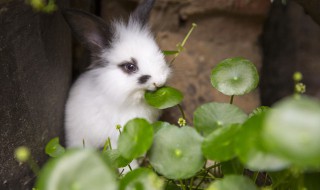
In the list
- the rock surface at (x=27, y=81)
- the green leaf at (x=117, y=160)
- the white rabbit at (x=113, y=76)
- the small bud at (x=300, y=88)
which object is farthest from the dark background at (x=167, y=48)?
the small bud at (x=300, y=88)

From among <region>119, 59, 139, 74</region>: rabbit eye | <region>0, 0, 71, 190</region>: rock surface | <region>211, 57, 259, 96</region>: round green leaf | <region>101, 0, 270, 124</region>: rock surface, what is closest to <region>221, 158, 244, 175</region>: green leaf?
<region>211, 57, 259, 96</region>: round green leaf

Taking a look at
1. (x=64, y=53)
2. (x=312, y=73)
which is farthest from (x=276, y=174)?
(x=312, y=73)

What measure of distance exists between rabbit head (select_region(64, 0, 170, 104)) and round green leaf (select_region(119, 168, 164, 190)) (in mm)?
612

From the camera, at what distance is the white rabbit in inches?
70.4

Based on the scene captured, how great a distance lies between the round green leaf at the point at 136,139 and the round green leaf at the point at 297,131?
16.9 inches

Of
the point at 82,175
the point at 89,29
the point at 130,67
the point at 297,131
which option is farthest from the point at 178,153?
the point at 89,29

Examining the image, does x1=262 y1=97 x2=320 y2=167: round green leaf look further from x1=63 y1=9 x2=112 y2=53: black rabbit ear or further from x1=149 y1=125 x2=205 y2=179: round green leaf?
x1=63 y1=9 x2=112 y2=53: black rabbit ear

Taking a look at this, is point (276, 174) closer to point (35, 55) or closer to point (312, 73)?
point (35, 55)

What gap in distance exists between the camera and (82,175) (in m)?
0.90

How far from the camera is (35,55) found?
1.69m

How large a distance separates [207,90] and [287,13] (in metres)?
1.02

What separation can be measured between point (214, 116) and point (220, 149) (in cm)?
15

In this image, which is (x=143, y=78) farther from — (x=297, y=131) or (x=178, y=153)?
(x=297, y=131)

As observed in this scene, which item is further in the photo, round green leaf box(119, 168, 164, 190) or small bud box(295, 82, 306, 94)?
small bud box(295, 82, 306, 94)
